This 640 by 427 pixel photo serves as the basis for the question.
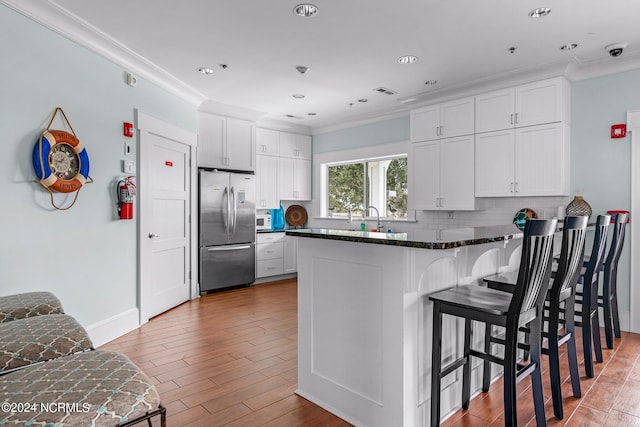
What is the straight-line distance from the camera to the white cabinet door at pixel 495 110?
4195mm

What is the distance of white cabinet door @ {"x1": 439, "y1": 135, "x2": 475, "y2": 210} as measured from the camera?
14.9 feet

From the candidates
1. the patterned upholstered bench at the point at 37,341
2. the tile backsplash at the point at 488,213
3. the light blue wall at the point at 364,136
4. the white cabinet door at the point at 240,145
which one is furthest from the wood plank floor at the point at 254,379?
the light blue wall at the point at 364,136

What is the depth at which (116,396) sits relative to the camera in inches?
45.1

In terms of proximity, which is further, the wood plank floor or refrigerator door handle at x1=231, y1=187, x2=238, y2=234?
refrigerator door handle at x1=231, y1=187, x2=238, y2=234

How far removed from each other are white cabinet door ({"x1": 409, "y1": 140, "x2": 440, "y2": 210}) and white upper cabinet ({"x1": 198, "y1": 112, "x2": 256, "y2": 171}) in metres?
2.48

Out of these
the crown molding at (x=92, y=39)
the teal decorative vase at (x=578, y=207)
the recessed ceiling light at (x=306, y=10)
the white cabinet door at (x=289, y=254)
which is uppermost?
the recessed ceiling light at (x=306, y=10)

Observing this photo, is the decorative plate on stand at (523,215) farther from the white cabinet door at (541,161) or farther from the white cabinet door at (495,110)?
the white cabinet door at (495,110)

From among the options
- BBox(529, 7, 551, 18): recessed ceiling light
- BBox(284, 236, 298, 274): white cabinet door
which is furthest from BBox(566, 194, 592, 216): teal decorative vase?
BBox(284, 236, 298, 274): white cabinet door

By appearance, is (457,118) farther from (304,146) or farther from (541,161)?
(304,146)

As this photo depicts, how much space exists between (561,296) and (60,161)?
365 centimetres

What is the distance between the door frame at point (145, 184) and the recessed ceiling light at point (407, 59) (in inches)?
106

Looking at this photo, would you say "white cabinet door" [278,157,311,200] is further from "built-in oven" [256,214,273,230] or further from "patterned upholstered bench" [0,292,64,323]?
"patterned upholstered bench" [0,292,64,323]

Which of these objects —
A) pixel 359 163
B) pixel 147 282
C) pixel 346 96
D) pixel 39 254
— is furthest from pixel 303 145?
pixel 39 254

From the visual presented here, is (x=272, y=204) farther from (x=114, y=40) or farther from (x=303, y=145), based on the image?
(x=114, y=40)
